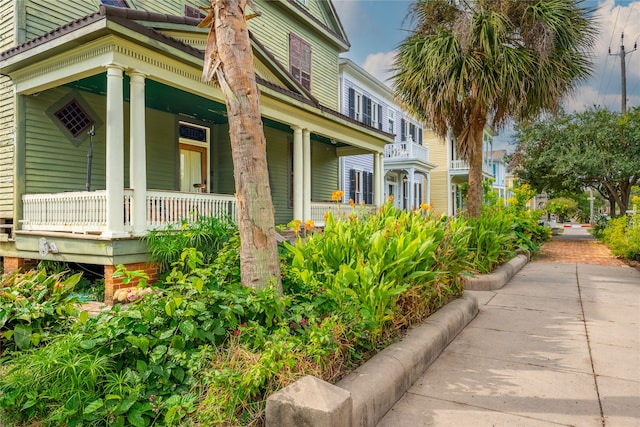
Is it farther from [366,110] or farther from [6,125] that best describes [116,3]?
[366,110]

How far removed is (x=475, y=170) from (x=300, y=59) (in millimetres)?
7608

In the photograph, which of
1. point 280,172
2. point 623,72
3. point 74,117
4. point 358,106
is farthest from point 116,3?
point 623,72

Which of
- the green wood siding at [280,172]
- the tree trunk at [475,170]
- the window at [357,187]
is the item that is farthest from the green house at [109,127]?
the window at [357,187]

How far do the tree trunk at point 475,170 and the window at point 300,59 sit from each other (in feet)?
22.1

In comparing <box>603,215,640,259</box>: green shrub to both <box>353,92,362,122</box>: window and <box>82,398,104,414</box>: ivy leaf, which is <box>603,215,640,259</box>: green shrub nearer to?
<box>353,92,362,122</box>: window

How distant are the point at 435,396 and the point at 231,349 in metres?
1.42

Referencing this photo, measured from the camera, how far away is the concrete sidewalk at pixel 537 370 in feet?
8.36

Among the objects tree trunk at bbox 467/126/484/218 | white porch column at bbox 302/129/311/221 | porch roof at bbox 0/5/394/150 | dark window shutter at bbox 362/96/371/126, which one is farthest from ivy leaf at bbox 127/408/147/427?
dark window shutter at bbox 362/96/371/126

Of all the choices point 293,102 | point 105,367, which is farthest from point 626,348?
point 293,102

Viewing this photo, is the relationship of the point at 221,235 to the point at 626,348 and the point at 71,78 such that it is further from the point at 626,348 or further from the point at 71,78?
the point at 626,348

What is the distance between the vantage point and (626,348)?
375cm

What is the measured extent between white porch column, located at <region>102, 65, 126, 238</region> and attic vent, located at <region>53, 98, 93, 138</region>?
94.2 inches

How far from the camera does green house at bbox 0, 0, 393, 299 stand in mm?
6020

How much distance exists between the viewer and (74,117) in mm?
7816
